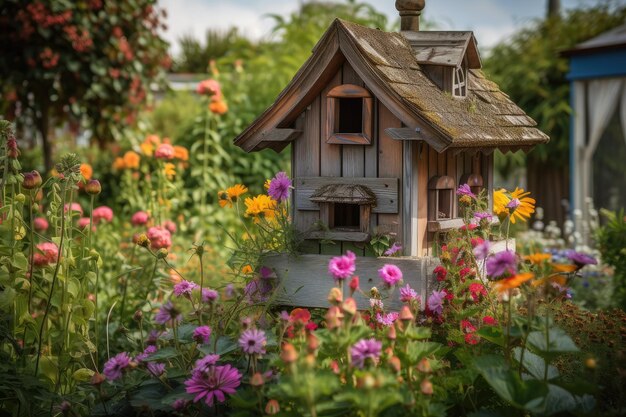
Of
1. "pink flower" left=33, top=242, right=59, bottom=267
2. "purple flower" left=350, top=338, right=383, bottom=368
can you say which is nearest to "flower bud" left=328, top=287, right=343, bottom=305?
"purple flower" left=350, top=338, right=383, bottom=368

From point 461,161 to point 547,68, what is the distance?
844 centimetres

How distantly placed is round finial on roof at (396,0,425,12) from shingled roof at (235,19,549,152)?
0.12 meters

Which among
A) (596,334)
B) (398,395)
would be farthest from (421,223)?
(398,395)

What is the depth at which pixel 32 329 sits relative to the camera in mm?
3344

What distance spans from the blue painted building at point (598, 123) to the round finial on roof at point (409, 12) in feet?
18.4

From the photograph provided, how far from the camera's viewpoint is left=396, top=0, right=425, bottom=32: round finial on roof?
3.78 m

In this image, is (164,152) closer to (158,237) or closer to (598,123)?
(158,237)

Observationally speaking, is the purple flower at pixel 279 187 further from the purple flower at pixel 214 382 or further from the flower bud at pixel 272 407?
the flower bud at pixel 272 407

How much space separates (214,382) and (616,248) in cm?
336

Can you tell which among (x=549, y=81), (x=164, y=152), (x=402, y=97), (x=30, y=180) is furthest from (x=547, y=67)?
(x=30, y=180)

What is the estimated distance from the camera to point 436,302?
→ 2.91m

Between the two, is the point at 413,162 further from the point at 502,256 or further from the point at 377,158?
the point at 502,256

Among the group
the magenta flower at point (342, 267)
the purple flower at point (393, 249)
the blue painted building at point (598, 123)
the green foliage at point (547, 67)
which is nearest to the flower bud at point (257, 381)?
the magenta flower at point (342, 267)

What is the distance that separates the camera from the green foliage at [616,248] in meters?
4.96
